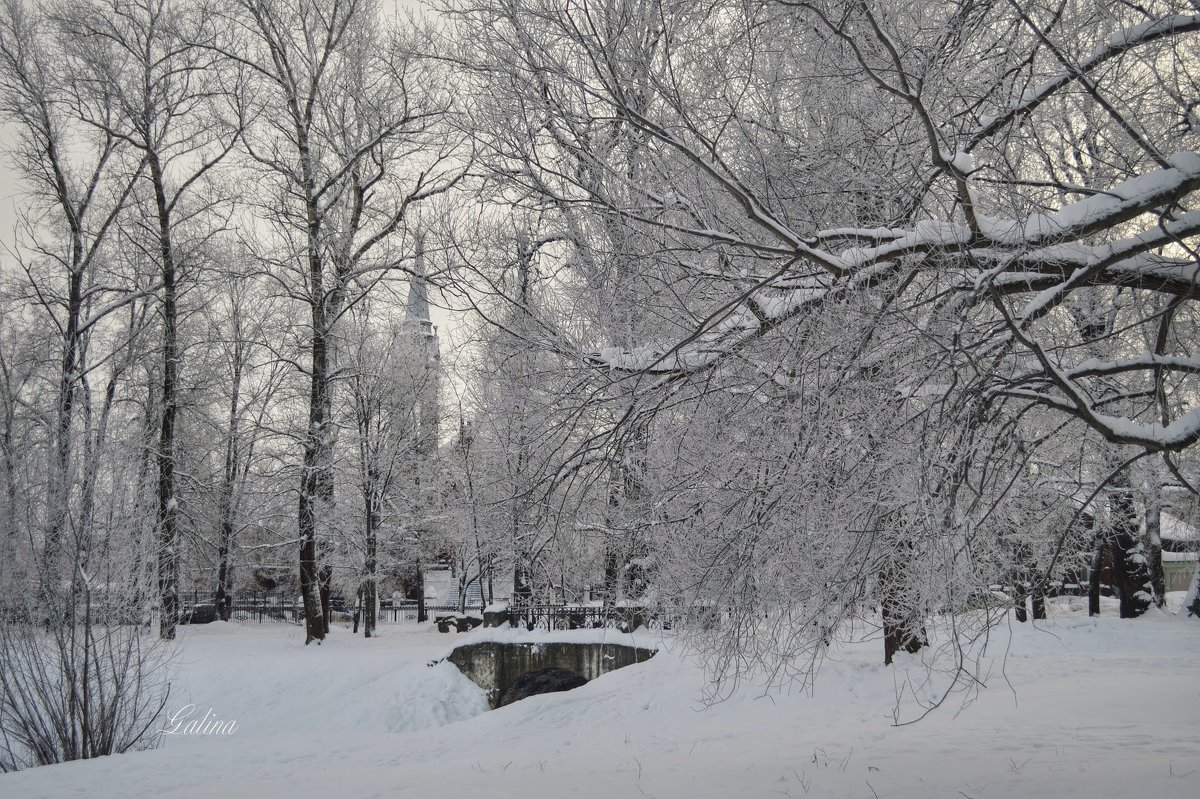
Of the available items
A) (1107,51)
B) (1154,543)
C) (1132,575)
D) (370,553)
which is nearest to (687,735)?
(1107,51)

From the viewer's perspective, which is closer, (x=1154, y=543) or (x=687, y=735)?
(x=687, y=735)

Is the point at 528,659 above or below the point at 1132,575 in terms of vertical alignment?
below

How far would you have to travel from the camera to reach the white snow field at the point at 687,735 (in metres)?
6.81

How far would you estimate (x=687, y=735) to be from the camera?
32.8ft

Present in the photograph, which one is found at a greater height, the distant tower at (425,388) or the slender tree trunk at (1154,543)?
the distant tower at (425,388)

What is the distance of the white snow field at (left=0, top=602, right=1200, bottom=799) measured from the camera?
22.3ft

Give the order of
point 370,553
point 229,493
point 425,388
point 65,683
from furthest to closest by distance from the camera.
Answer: point 229,493 → point 425,388 → point 370,553 → point 65,683

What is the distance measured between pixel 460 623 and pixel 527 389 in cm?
1568

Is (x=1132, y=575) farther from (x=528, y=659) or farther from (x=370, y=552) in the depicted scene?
(x=370, y=552)

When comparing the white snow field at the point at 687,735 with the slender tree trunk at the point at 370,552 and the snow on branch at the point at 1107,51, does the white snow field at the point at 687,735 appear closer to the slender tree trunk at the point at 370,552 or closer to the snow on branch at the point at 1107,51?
the snow on branch at the point at 1107,51

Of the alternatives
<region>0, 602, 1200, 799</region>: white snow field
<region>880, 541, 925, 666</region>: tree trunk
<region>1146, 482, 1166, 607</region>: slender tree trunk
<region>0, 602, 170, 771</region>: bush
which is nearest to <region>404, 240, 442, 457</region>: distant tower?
<region>0, 602, 1200, 799</region>: white snow field

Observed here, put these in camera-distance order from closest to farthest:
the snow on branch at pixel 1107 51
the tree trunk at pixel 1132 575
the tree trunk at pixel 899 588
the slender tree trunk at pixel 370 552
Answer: the snow on branch at pixel 1107 51
the tree trunk at pixel 899 588
the tree trunk at pixel 1132 575
the slender tree trunk at pixel 370 552

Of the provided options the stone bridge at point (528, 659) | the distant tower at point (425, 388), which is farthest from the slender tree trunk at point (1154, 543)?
the distant tower at point (425, 388)

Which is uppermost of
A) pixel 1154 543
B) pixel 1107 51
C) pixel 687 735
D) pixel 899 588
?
pixel 1107 51
